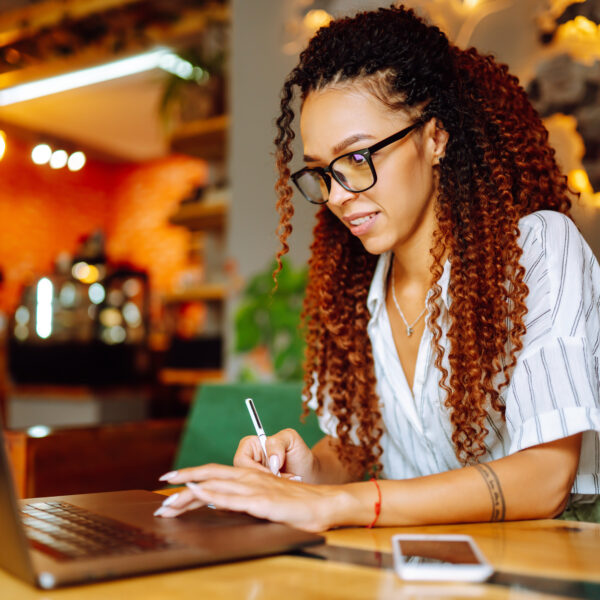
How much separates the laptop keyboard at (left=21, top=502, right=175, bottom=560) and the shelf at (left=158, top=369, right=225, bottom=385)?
302 cm

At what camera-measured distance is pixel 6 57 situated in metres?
5.37

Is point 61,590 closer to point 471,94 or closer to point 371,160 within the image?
point 371,160

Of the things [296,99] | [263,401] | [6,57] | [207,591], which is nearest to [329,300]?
[296,99]

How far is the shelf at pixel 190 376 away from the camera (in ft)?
12.9

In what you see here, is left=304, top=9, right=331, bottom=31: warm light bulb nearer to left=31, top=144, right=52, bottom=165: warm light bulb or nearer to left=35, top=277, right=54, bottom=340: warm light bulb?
left=31, top=144, right=52, bottom=165: warm light bulb

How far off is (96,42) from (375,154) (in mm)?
4544

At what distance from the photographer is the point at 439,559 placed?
26.6 inches

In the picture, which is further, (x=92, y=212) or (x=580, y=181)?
(x=92, y=212)

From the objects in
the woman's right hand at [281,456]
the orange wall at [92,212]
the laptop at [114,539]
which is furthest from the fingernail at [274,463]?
the orange wall at [92,212]

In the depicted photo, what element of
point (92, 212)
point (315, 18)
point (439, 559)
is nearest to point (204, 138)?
point (315, 18)

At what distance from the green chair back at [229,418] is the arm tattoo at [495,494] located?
93 cm

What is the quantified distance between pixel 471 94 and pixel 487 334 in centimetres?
45

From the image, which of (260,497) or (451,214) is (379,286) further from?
(260,497)

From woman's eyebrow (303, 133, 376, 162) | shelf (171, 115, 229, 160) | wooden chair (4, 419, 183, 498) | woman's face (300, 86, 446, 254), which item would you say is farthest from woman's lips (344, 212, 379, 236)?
shelf (171, 115, 229, 160)
